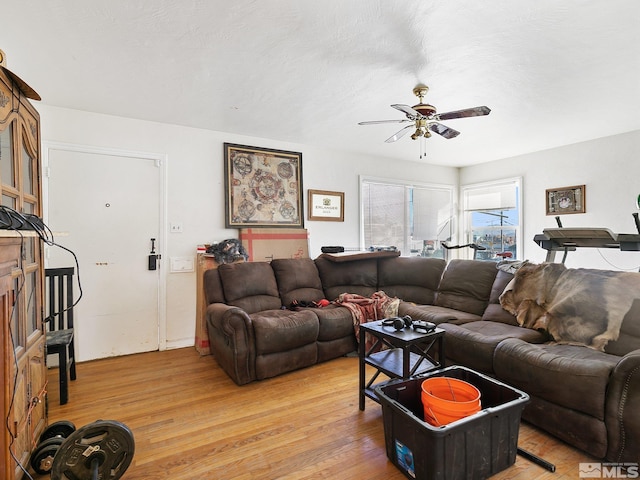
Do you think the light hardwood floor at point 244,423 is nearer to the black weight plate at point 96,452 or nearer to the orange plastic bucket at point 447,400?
the black weight plate at point 96,452

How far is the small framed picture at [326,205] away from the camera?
4445 mm

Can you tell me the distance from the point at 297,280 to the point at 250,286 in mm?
572

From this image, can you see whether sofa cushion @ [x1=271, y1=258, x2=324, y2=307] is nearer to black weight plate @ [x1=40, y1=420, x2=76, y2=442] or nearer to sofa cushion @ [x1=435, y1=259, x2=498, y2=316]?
Answer: sofa cushion @ [x1=435, y1=259, x2=498, y2=316]

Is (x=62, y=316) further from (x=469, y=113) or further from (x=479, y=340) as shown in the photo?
(x=469, y=113)

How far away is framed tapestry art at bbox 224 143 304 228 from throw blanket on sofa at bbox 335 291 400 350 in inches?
51.9

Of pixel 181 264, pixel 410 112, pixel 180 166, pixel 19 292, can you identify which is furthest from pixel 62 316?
pixel 410 112

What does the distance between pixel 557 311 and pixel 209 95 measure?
3.37 metres

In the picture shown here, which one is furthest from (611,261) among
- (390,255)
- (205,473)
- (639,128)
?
(205,473)


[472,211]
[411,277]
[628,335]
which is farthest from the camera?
[472,211]

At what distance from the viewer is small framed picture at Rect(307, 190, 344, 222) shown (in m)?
4.45

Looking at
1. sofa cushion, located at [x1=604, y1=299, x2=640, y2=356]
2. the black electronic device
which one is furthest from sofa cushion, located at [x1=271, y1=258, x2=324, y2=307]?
sofa cushion, located at [x1=604, y1=299, x2=640, y2=356]

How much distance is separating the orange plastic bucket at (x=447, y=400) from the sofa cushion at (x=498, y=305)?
4.26 feet

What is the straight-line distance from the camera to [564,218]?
4430 mm

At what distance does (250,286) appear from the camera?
336cm
